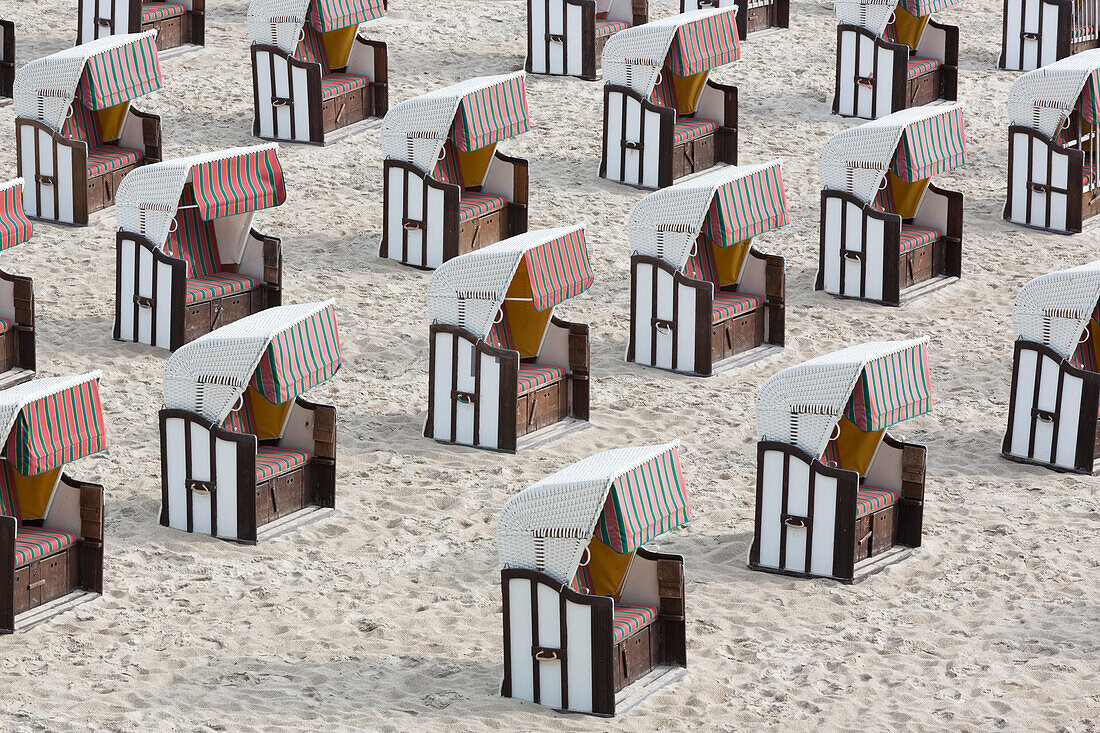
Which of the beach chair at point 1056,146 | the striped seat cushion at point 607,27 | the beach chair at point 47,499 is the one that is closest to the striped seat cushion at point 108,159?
the striped seat cushion at point 607,27

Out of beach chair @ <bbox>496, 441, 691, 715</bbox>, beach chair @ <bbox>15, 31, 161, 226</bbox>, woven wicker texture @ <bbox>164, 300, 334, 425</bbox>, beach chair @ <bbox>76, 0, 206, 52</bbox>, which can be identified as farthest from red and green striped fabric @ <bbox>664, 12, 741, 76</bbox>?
beach chair @ <bbox>496, 441, 691, 715</bbox>

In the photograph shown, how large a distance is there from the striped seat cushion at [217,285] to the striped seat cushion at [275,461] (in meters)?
2.80

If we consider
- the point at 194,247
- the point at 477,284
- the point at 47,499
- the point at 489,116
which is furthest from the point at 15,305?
the point at 489,116

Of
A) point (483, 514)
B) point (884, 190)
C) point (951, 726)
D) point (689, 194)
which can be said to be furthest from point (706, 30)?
point (951, 726)

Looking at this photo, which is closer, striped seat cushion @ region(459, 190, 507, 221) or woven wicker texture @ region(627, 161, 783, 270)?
woven wicker texture @ region(627, 161, 783, 270)

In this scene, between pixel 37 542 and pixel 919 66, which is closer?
pixel 37 542

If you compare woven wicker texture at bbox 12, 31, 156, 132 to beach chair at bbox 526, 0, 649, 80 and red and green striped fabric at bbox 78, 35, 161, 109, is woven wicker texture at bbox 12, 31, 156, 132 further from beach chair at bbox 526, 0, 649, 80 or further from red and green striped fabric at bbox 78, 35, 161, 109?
beach chair at bbox 526, 0, 649, 80

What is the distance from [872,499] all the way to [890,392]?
30.7 inches

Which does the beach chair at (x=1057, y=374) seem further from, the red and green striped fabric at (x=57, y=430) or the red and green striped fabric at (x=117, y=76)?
the red and green striped fabric at (x=117, y=76)

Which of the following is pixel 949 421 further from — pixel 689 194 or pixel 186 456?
pixel 186 456

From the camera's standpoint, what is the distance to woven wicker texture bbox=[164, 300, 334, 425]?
13.1 meters

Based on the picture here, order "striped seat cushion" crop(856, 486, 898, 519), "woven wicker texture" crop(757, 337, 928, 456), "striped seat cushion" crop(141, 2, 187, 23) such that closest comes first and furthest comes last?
"woven wicker texture" crop(757, 337, 928, 456) < "striped seat cushion" crop(856, 486, 898, 519) < "striped seat cushion" crop(141, 2, 187, 23)

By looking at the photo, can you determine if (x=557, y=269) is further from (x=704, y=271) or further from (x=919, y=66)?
(x=919, y=66)

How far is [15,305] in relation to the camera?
1558 centimetres
